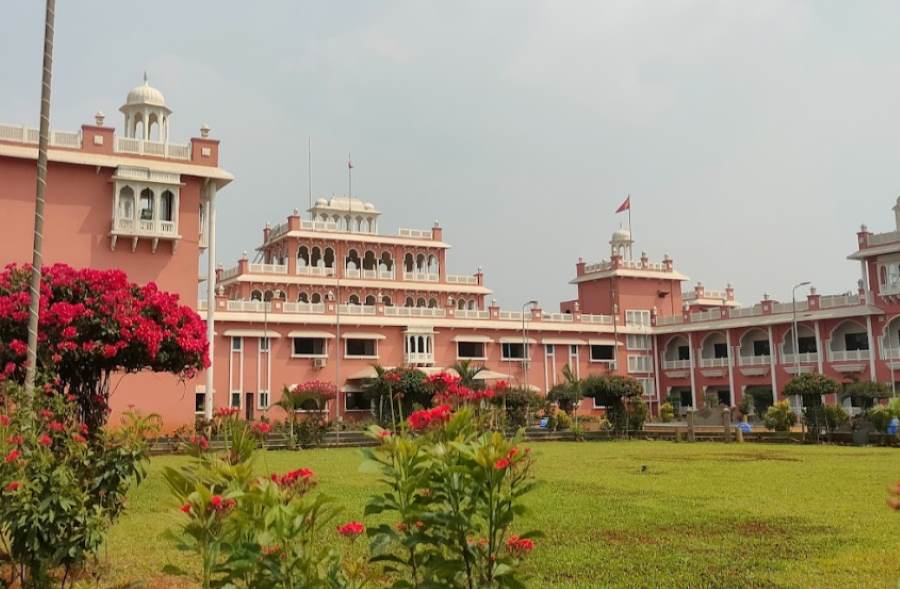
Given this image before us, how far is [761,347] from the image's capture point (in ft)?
137

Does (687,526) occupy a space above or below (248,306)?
below

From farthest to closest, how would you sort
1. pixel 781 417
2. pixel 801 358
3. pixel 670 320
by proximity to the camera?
pixel 670 320
pixel 801 358
pixel 781 417

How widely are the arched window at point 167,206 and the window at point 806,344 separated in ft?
99.1

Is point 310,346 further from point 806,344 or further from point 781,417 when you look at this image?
point 806,344

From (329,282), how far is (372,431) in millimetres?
38162

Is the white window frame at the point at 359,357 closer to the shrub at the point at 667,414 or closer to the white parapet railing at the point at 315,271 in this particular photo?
the white parapet railing at the point at 315,271

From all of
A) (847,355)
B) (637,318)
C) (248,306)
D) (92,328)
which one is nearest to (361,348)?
(248,306)

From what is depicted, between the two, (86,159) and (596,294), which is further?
(596,294)

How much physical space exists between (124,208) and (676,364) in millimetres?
30951

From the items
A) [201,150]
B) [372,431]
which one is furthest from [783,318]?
[372,431]

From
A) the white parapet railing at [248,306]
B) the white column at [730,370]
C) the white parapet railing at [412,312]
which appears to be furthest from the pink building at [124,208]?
the white column at [730,370]

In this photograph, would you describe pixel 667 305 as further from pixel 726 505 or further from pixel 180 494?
pixel 180 494

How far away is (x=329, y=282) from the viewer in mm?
41719

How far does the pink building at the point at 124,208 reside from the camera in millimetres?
24172
